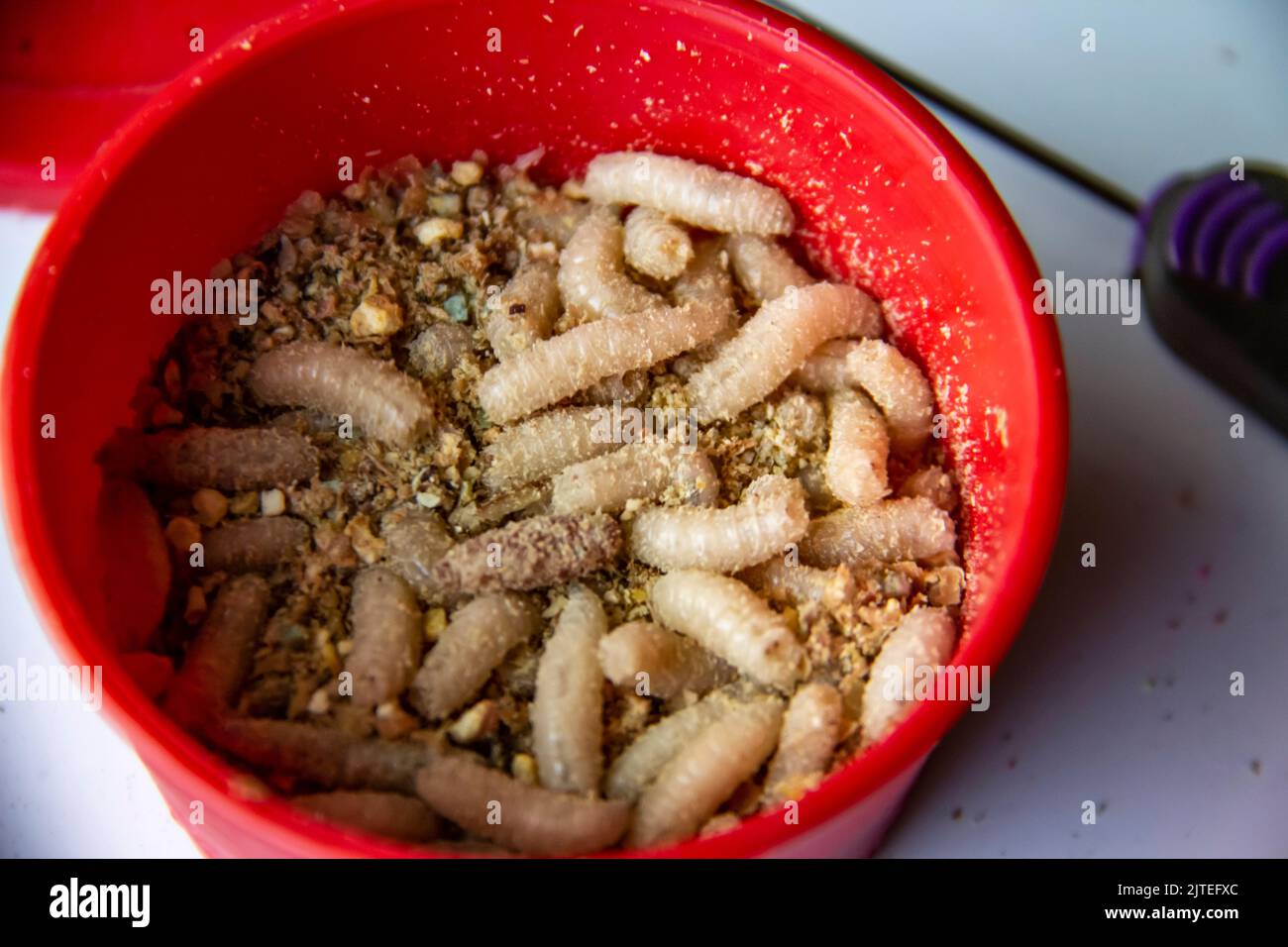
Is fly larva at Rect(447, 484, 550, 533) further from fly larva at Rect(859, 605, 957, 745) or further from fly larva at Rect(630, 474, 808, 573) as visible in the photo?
fly larva at Rect(859, 605, 957, 745)

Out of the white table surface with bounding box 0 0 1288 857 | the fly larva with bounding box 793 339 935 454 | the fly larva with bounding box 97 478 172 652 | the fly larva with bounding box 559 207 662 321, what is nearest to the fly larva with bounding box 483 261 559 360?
the fly larva with bounding box 559 207 662 321

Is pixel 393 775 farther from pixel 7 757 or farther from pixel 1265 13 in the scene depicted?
pixel 1265 13

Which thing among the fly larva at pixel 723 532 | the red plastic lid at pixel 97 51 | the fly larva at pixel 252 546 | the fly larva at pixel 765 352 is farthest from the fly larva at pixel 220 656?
the red plastic lid at pixel 97 51

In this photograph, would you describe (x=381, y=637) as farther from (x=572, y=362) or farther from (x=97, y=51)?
(x=97, y=51)

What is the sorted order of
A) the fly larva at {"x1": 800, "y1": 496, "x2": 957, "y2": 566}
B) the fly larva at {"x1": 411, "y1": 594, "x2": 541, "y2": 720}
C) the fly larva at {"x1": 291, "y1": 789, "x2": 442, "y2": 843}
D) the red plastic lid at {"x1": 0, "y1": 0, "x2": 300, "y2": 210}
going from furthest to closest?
1. the red plastic lid at {"x1": 0, "y1": 0, "x2": 300, "y2": 210}
2. the fly larva at {"x1": 800, "y1": 496, "x2": 957, "y2": 566}
3. the fly larva at {"x1": 411, "y1": 594, "x2": 541, "y2": 720}
4. the fly larva at {"x1": 291, "y1": 789, "x2": 442, "y2": 843}

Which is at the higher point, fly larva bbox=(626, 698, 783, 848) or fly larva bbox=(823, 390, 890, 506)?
fly larva bbox=(823, 390, 890, 506)

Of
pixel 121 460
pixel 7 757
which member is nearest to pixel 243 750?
pixel 121 460

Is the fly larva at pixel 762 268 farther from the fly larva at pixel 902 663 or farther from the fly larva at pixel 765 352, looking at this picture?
the fly larva at pixel 902 663
